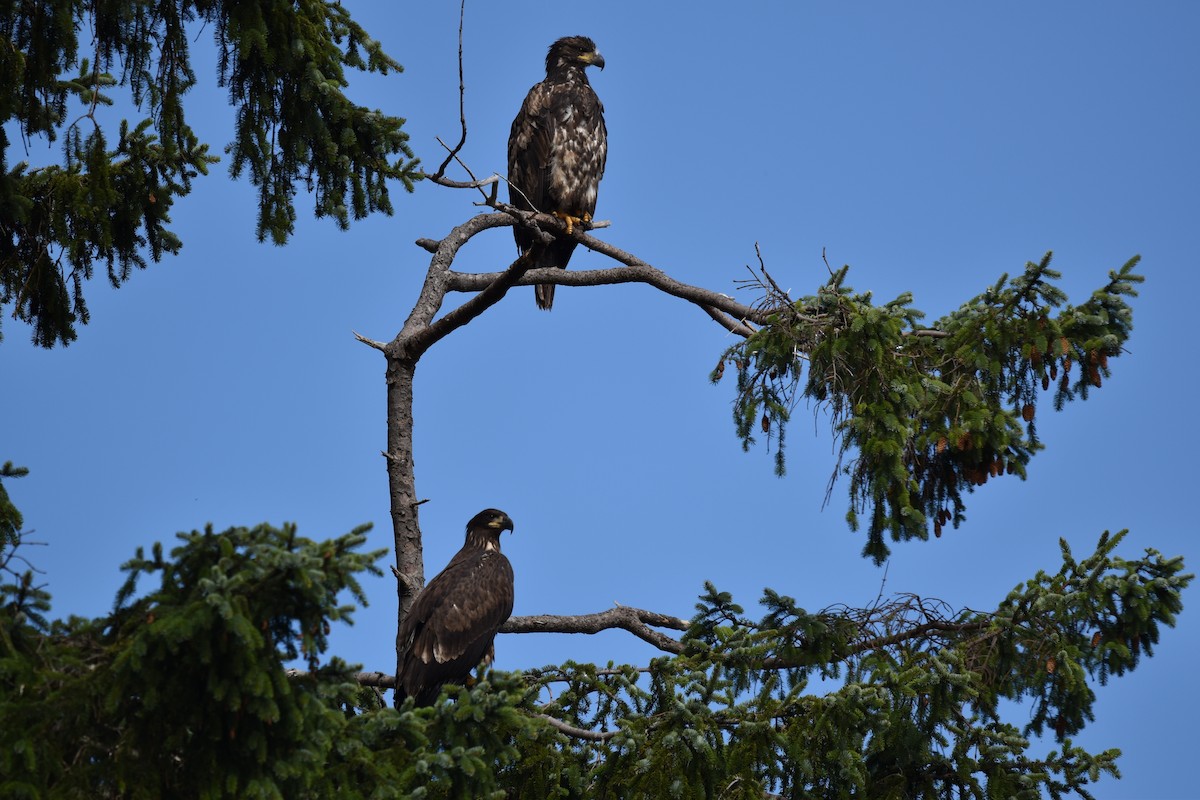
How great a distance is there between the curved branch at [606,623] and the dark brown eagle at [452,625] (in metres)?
0.15

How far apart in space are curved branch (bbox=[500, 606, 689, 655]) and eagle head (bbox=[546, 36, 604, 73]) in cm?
546

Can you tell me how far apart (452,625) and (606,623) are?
108 centimetres

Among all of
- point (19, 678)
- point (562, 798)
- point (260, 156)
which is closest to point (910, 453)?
point (562, 798)

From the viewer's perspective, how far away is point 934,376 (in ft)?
24.2

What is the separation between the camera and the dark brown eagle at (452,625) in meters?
8.12

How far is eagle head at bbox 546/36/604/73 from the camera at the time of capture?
475 inches

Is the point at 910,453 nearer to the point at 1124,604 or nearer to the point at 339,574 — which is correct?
the point at 1124,604

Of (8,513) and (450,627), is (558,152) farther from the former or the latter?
(8,513)

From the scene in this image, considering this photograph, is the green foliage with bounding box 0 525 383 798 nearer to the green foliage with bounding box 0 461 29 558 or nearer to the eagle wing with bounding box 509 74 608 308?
the green foliage with bounding box 0 461 29 558

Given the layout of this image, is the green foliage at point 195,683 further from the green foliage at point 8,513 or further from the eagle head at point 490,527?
the eagle head at point 490,527

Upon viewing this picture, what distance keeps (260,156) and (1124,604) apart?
203 inches

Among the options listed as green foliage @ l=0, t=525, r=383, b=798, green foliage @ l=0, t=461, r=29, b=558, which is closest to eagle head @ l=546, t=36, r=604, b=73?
green foliage @ l=0, t=461, r=29, b=558

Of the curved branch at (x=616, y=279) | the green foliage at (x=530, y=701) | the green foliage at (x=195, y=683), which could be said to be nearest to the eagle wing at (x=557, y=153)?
the curved branch at (x=616, y=279)

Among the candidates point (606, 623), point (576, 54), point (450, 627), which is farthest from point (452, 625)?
point (576, 54)
